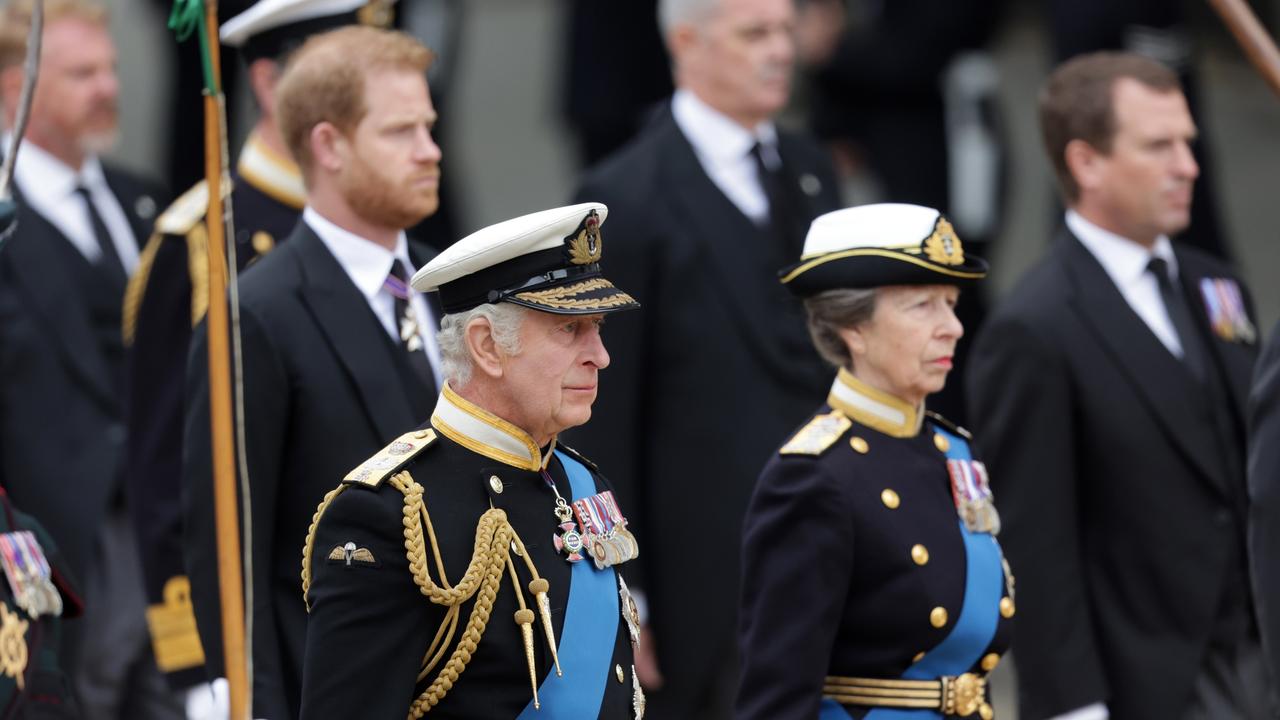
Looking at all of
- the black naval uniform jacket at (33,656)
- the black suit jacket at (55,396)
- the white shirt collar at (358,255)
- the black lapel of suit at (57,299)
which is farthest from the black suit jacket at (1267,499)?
the black lapel of suit at (57,299)

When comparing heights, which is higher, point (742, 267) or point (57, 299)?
point (57, 299)

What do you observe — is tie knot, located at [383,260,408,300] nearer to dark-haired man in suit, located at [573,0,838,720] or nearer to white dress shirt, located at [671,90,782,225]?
dark-haired man in suit, located at [573,0,838,720]

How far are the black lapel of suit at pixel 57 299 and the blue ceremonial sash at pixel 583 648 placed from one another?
288cm

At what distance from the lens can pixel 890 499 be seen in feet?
15.6

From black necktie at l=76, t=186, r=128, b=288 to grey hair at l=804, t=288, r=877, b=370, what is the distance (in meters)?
2.65

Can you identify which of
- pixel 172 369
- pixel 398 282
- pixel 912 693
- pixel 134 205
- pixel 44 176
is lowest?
pixel 912 693

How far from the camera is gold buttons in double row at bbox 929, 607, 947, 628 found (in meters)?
4.67

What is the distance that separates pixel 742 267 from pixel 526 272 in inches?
91.4

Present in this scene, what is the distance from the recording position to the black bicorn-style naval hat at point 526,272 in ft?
13.6

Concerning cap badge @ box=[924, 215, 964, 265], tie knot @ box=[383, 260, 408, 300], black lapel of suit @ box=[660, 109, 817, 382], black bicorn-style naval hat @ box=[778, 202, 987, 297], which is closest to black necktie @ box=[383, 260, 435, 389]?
tie knot @ box=[383, 260, 408, 300]

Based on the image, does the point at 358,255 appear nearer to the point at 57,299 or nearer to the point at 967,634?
the point at 967,634

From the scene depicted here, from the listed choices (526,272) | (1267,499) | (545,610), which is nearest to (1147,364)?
(1267,499)

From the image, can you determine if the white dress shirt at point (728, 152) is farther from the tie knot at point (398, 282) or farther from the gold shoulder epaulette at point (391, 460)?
the gold shoulder epaulette at point (391, 460)

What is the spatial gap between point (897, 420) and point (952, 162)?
184 inches
